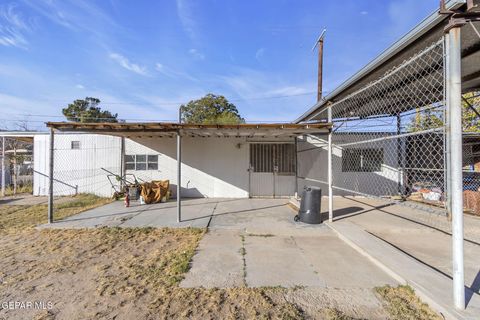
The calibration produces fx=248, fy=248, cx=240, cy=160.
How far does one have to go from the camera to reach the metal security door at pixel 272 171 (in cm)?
1001

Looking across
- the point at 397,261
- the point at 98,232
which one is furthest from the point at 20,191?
the point at 397,261

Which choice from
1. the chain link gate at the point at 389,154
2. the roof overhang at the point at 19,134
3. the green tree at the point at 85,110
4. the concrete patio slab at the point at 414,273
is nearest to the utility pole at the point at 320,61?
the chain link gate at the point at 389,154

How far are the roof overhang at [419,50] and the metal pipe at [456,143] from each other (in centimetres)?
30

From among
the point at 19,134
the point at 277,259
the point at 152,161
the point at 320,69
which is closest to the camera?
the point at 277,259

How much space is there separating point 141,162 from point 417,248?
933 centimetres

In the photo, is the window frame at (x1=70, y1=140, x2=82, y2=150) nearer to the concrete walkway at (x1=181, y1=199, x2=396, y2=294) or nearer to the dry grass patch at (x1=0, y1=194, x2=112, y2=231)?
the dry grass patch at (x1=0, y1=194, x2=112, y2=231)

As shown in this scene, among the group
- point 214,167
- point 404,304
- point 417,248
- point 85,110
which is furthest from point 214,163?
point 85,110

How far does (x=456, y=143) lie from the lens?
7.62 ft

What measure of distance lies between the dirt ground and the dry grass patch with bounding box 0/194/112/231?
1.79 m

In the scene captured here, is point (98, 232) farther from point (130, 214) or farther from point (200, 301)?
point (200, 301)

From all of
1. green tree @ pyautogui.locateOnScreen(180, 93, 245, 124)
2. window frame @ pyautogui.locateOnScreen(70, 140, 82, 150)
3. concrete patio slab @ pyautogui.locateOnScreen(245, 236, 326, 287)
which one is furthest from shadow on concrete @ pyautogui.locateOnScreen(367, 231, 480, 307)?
green tree @ pyautogui.locateOnScreen(180, 93, 245, 124)

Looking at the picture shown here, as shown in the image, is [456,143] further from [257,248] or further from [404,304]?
[257,248]

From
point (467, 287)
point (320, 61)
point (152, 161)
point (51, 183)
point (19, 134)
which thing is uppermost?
point (320, 61)

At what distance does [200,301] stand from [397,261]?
2.89 metres
